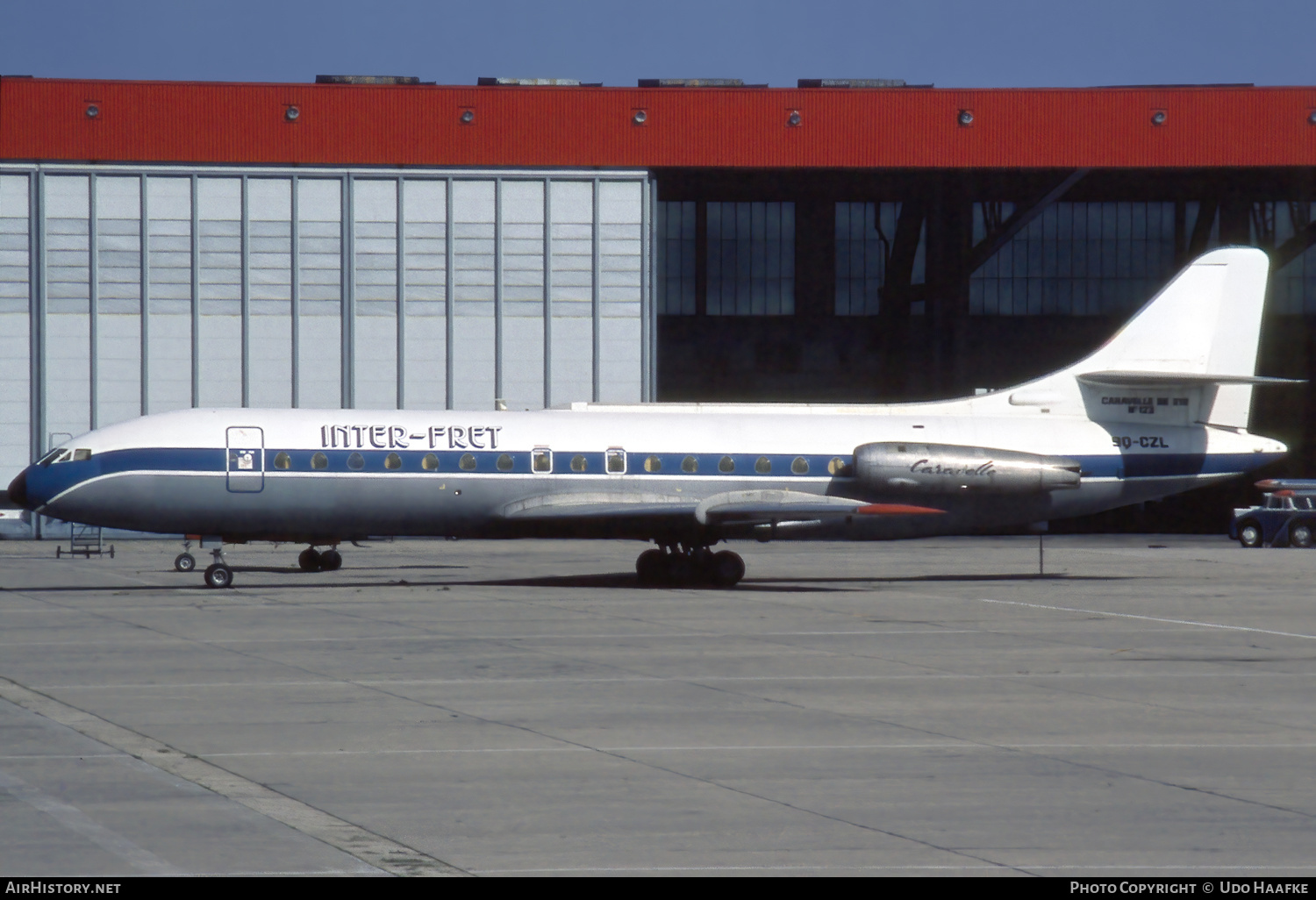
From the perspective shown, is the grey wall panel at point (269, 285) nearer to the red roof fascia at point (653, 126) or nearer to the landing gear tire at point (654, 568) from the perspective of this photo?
the red roof fascia at point (653, 126)

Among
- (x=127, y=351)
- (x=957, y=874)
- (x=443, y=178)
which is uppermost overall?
(x=443, y=178)

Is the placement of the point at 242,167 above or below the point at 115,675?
above

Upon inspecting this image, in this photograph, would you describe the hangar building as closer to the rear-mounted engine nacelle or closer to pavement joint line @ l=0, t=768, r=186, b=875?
the rear-mounted engine nacelle

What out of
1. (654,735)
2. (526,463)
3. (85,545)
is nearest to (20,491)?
(526,463)

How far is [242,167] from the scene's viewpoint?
48.7 metres

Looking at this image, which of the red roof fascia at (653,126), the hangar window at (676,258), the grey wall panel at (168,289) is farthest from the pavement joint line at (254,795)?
the hangar window at (676,258)

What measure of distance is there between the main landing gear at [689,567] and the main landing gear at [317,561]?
7191 millimetres

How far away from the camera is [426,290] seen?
4944 centimetres

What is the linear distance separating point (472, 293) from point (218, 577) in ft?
70.7

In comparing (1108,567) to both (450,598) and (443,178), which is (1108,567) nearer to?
(450,598)

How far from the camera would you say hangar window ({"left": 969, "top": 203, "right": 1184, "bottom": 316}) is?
64.3 meters

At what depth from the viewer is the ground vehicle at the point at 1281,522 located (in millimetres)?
49062

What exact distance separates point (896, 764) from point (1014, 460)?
69.9 ft
